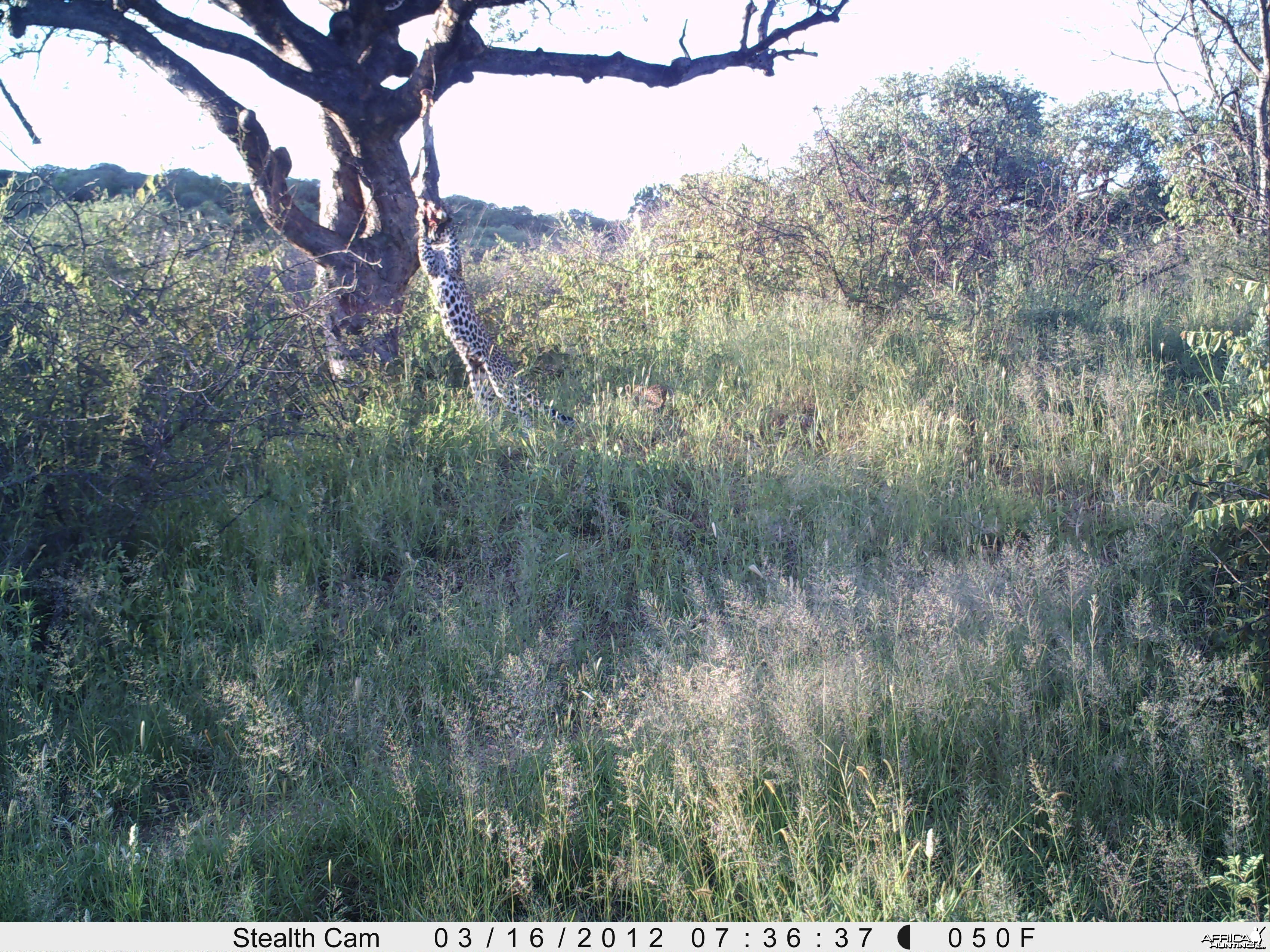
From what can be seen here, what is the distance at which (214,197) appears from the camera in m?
19.5

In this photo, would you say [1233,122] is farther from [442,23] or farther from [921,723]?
[921,723]

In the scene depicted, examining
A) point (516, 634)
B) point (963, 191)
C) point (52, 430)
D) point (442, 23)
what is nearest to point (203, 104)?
point (442, 23)

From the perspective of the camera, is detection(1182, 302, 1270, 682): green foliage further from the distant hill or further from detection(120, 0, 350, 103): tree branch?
detection(120, 0, 350, 103): tree branch

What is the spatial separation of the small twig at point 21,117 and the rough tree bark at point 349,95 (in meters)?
0.83

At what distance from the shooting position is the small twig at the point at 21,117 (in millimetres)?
6297

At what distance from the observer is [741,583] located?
13.9ft

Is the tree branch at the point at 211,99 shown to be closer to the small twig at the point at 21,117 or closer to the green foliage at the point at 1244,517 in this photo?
the small twig at the point at 21,117

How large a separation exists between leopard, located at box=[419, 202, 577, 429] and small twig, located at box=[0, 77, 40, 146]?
2.84m

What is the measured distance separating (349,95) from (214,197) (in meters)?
14.3

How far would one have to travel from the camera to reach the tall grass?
250 centimetres

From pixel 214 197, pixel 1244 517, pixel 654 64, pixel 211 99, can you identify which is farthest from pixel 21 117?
pixel 214 197

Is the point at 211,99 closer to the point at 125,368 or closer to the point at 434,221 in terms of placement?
the point at 434,221

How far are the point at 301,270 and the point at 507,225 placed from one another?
1910 centimetres

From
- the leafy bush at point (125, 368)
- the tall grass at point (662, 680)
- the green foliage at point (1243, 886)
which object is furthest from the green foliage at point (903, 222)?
the green foliage at point (1243, 886)
